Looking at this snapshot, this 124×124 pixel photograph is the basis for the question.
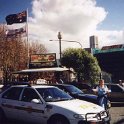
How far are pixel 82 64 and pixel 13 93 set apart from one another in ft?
117

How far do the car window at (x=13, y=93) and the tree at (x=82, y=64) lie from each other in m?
33.7

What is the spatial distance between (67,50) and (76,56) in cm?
244

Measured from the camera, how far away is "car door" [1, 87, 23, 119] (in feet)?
37.9

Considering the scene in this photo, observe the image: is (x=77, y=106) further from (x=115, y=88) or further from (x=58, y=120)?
(x=115, y=88)

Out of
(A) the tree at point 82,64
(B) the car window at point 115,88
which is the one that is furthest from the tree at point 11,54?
(B) the car window at point 115,88

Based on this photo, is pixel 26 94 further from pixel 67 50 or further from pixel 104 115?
pixel 67 50

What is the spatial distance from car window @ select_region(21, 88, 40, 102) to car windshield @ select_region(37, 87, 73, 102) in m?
0.19

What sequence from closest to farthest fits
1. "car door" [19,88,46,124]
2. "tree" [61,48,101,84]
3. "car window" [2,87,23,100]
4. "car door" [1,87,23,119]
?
1. "car door" [19,88,46,124]
2. "car door" [1,87,23,119]
3. "car window" [2,87,23,100]
4. "tree" [61,48,101,84]

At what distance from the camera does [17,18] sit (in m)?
39.1

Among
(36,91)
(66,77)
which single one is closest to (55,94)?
(36,91)

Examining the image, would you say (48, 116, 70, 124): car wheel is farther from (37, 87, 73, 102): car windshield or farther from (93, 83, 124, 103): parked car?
(93, 83, 124, 103): parked car

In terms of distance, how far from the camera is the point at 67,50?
165 ft

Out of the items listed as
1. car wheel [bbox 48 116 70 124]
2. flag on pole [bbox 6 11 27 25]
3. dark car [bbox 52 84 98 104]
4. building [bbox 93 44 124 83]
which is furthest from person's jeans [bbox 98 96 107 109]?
building [bbox 93 44 124 83]

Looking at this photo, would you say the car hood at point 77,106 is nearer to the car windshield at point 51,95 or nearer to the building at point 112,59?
the car windshield at point 51,95
